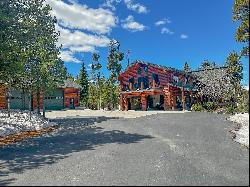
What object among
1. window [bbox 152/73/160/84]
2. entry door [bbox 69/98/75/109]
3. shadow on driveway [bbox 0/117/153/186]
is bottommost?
shadow on driveway [bbox 0/117/153/186]

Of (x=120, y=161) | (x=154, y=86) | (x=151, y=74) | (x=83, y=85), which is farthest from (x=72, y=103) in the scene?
(x=120, y=161)

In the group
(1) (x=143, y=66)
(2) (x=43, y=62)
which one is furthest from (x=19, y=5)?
(1) (x=143, y=66)

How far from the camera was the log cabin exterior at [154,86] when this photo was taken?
4309 cm

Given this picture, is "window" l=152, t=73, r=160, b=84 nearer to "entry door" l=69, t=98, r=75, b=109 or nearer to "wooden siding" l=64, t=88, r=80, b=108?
"wooden siding" l=64, t=88, r=80, b=108

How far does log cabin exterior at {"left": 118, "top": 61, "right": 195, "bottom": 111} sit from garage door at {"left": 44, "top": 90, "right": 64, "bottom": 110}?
546 inches

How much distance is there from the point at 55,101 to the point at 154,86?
22.3 meters

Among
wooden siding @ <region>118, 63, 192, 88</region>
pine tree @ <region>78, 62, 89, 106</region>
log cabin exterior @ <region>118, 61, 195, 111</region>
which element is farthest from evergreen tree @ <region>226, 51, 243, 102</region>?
pine tree @ <region>78, 62, 89, 106</region>

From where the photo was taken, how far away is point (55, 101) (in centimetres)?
5622

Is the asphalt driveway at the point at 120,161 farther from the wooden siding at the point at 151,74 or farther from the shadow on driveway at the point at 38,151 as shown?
the wooden siding at the point at 151,74

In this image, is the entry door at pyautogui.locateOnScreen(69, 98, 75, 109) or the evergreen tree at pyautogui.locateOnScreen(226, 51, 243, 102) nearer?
the evergreen tree at pyautogui.locateOnScreen(226, 51, 243, 102)

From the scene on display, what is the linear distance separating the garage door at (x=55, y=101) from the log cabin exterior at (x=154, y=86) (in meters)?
13.9

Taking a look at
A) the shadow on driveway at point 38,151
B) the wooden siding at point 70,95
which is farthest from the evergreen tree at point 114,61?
the shadow on driveway at point 38,151

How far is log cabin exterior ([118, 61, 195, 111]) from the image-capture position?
43.1m

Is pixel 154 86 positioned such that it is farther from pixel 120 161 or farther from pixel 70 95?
pixel 120 161
